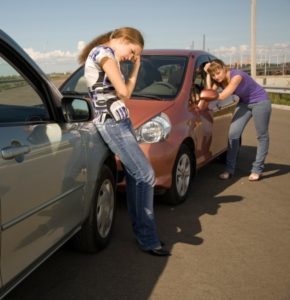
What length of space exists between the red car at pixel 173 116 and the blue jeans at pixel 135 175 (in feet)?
3.00

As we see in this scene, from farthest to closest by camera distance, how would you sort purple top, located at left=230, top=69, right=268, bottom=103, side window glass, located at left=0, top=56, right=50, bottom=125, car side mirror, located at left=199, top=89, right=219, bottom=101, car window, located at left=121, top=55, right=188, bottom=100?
purple top, located at left=230, top=69, right=268, bottom=103
car side mirror, located at left=199, top=89, right=219, bottom=101
car window, located at left=121, top=55, right=188, bottom=100
side window glass, located at left=0, top=56, right=50, bottom=125

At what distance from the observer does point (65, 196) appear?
3.06m

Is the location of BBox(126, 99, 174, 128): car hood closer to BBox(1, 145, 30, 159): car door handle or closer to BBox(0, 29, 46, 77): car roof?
BBox(0, 29, 46, 77): car roof

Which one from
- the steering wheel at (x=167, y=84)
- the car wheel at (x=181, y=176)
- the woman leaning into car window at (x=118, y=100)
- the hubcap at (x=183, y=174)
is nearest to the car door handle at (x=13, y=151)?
the woman leaning into car window at (x=118, y=100)

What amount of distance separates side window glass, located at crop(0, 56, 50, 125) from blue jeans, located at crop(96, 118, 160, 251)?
650 millimetres

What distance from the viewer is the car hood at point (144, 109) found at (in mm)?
4883

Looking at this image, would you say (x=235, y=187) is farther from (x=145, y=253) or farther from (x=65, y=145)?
(x=65, y=145)

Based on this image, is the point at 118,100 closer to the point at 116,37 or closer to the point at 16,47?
the point at 116,37

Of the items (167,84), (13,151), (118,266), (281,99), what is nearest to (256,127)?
(167,84)

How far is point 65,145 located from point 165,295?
1201 mm

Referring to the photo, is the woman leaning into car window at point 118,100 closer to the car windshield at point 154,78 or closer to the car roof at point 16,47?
the car roof at point 16,47

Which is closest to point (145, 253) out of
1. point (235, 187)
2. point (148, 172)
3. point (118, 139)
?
point (148, 172)

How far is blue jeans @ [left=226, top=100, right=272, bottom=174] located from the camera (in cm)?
661

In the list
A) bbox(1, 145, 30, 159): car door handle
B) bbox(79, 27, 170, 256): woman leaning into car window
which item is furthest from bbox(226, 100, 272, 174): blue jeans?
bbox(1, 145, 30, 159): car door handle
